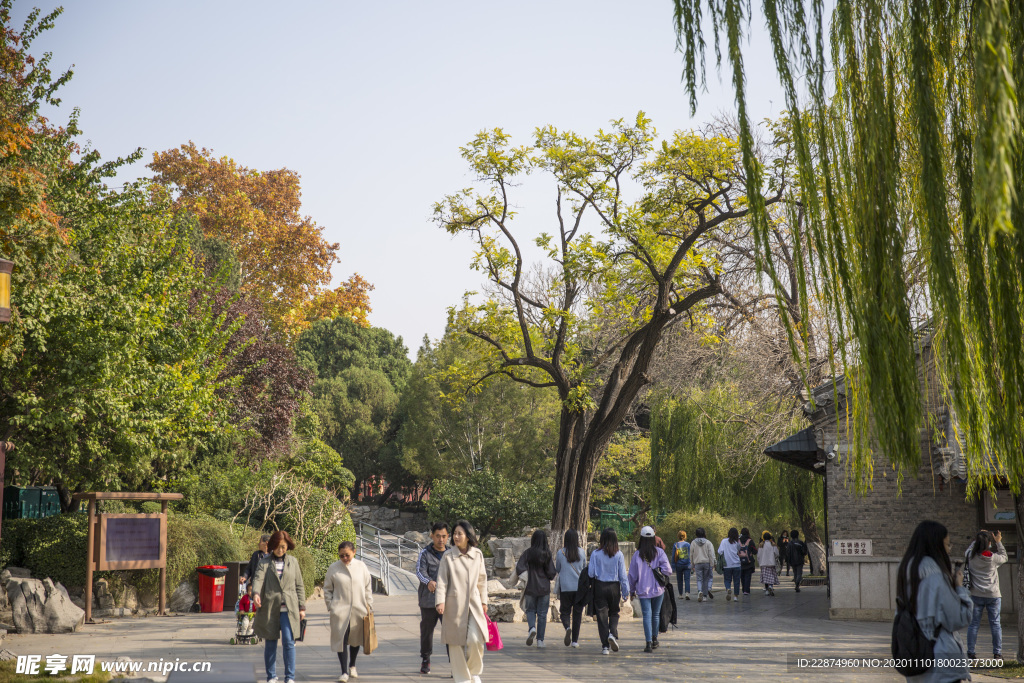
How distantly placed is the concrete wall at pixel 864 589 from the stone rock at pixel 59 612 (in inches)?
505

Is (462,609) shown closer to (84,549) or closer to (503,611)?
(503,611)

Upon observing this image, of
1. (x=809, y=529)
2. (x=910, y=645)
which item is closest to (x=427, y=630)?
(x=910, y=645)

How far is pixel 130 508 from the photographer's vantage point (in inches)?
711

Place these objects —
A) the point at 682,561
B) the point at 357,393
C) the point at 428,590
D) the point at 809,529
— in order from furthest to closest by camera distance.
→ the point at 357,393 → the point at 809,529 → the point at 682,561 → the point at 428,590

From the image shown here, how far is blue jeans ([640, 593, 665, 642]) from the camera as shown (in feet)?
37.2

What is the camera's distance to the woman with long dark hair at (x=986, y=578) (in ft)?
34.0

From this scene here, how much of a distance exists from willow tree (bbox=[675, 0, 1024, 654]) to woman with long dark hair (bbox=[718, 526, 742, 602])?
1516 centimetres

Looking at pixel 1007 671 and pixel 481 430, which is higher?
pixel 481 430

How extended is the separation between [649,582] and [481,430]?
24671 millimetres

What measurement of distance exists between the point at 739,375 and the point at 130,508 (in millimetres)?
16060

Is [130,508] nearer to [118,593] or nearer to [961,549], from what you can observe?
[118,593]

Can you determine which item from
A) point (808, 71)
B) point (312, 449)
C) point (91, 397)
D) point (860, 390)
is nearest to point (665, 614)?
point (860, 390)

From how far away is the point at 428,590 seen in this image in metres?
9.55

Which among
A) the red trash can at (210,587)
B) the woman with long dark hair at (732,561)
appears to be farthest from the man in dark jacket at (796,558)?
the red trash can at (210,587)
